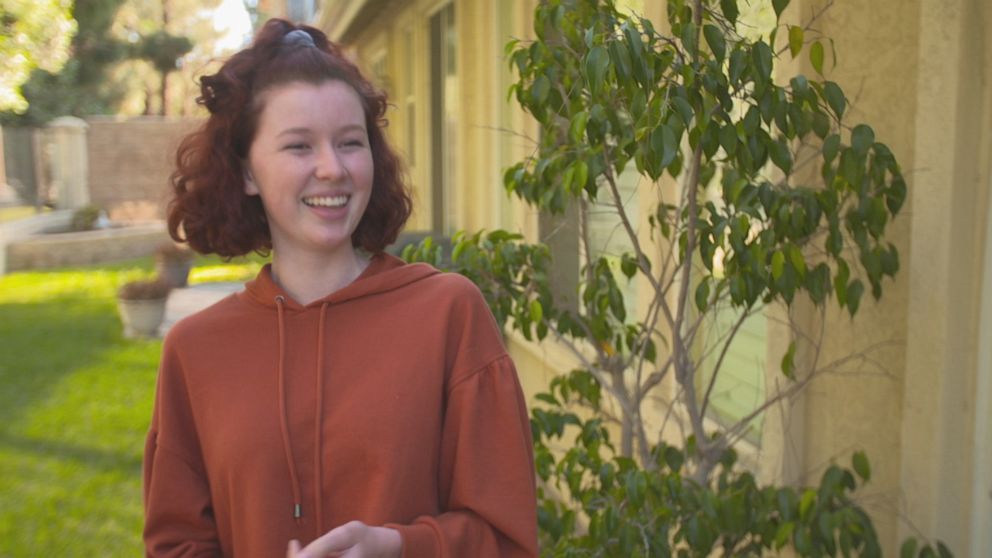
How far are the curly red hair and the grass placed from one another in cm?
51

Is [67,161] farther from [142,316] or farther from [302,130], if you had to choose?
[302,130]

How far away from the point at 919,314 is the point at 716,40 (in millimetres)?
829

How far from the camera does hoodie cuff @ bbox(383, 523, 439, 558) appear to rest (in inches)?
65.6

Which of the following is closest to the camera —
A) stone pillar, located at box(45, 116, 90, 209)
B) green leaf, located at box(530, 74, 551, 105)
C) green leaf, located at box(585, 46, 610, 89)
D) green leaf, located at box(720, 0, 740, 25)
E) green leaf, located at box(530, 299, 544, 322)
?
green leaf, located at box(585, 46, 610, 89)

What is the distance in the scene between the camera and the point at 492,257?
3.33m

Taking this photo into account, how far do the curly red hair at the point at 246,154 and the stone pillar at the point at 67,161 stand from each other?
22138 millimetres

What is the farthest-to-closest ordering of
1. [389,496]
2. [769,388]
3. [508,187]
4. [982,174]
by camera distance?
[769,388], [508,187], [982,174], [389,496]

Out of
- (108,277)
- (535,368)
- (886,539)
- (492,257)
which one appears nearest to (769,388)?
(886,539)

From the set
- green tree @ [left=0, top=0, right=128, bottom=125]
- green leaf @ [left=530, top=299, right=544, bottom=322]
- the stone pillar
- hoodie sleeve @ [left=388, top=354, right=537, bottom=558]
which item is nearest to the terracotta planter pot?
green leaf @ [left=530, top=299, right=544, bottom=322]

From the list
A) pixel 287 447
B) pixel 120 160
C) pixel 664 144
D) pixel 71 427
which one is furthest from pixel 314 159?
pixel 120 160

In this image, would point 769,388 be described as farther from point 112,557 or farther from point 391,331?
point 112,557

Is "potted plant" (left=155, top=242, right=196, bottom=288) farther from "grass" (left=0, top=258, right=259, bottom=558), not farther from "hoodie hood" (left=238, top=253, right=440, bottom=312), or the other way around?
"hoodie hood" (left=238, top=253, right=440, bottom=312)

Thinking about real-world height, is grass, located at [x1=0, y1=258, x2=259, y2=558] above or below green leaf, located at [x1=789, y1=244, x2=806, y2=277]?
below

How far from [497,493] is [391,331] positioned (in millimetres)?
304
